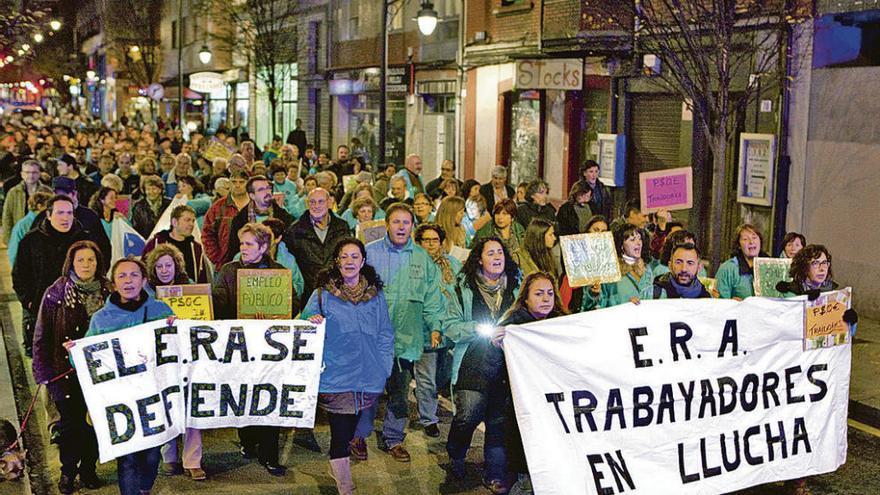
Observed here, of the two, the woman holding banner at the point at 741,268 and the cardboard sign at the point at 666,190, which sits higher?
the cardboard sign at the point at 666,190

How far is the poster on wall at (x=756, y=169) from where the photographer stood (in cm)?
1541

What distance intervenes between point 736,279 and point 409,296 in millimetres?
2541

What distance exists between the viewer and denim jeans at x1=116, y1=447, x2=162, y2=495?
21.6 feet

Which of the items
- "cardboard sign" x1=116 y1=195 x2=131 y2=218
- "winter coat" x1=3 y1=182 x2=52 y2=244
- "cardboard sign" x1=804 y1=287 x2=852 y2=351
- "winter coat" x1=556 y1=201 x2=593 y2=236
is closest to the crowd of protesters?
"cardboard sign" x1=804 y1=287 x2=852 y2=351

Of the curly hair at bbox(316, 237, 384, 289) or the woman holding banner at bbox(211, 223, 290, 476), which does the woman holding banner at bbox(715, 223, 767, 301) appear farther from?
the woman holding banner at bbox(211, 223, 290, 476)

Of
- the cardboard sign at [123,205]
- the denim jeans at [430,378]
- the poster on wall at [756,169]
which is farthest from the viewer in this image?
the poster on wall at [756,169]

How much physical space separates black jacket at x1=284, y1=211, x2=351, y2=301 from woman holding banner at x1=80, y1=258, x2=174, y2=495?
8.98 ft

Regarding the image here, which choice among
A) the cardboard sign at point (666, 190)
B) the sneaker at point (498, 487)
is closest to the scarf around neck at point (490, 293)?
the sneaker at point (498, 487)

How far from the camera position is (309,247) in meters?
9.56

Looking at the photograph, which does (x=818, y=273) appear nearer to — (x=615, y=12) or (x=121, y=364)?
(x=121, y=364)

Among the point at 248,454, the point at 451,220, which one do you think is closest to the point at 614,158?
the point at 451,220

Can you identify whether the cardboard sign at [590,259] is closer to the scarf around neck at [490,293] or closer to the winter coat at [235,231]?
the scarf around neck at [490,293]

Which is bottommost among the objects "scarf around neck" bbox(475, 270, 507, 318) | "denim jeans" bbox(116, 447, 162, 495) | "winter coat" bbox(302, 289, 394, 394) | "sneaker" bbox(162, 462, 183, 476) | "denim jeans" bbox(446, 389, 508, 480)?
"sneaker" bbox(162, 462, 183, 476)

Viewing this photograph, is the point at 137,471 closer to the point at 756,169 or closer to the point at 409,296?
the point at 409,296
